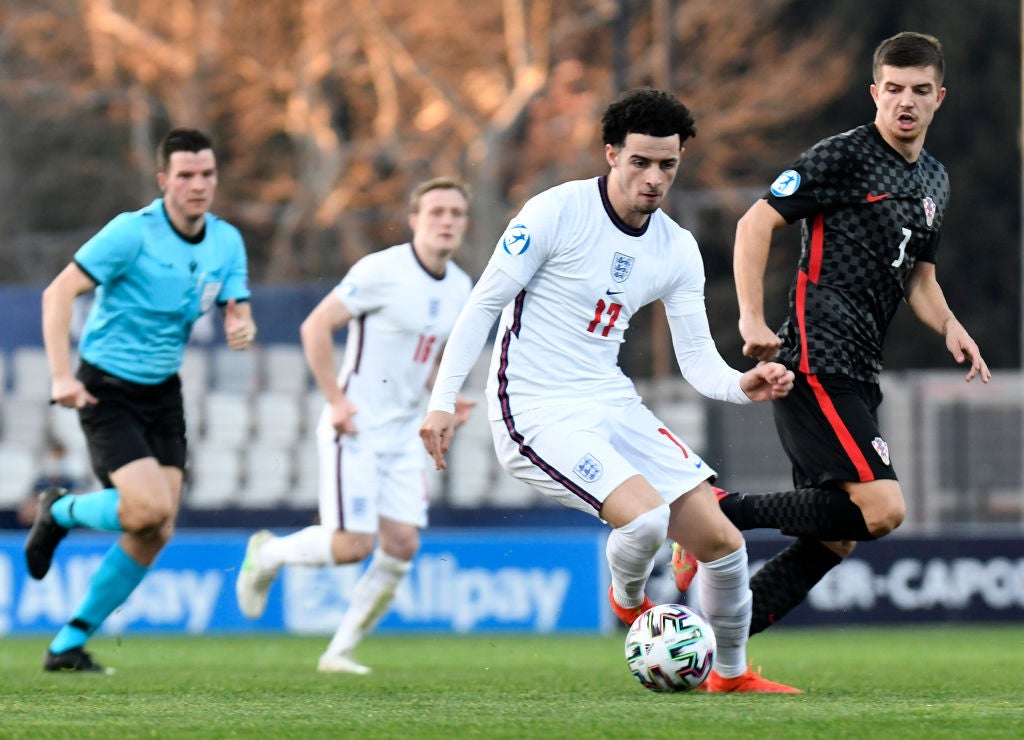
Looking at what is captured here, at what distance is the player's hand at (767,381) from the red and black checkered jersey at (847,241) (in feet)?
1.02

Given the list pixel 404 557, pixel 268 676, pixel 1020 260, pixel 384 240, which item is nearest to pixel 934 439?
pixel 404 557

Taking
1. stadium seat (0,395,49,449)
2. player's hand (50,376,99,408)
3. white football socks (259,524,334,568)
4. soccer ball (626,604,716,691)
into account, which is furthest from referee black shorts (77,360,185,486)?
stadium seat (0,395,49,449)

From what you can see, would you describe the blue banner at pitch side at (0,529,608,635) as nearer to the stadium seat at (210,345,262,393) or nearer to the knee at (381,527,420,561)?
the stadium seat at (210,345,262,393)

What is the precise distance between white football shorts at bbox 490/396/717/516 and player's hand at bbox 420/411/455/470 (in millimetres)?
500

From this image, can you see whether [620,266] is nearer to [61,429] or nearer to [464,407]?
[464,407]

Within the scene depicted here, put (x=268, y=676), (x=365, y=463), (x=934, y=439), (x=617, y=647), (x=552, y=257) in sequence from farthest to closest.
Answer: (x=934, y=439) → (x=617, y=647) → (x=365, y=463) → (x=268, y=676) → (x=552, y=257)

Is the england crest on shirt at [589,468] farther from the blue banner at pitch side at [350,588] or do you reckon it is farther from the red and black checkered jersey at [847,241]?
the blue banner at pitch side at [350,588]

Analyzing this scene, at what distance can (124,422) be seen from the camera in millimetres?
8469

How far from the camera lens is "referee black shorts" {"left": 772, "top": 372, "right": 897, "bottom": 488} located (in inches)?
281

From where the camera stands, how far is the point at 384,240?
26.6 metres

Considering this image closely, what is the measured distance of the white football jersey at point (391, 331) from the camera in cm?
952

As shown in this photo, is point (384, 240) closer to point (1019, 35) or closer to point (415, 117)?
point (415, 117)

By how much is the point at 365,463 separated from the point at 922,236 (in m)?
3.24

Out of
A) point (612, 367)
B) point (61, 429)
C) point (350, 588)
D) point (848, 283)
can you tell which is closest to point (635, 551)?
point (612, 367)
